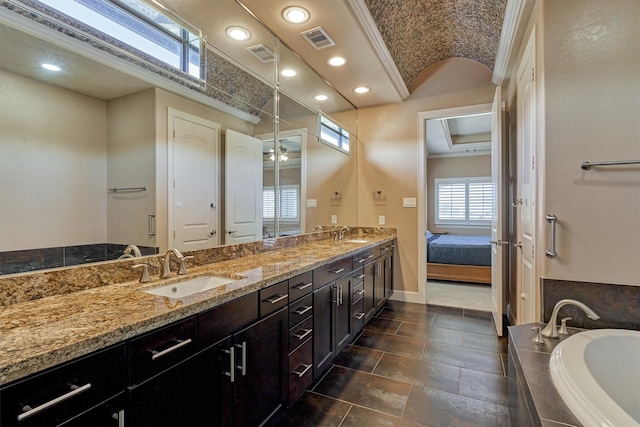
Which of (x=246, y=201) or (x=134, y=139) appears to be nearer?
(x=134, y=139)

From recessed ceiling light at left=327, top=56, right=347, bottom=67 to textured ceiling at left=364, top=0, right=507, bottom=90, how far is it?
1.36 ft

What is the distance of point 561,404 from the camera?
1.05 meters

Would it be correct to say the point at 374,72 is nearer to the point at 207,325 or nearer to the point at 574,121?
the point at 574,121

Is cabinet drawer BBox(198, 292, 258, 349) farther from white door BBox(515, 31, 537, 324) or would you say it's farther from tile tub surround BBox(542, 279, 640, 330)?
white door BBox(515, 31, 537, 324)

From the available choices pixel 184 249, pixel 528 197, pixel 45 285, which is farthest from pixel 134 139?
pixel 528 197

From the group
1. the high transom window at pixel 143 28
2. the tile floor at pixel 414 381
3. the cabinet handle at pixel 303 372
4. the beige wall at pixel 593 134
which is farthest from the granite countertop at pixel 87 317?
the beige wall at pixel 593 134

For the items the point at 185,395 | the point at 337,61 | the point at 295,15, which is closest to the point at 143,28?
the point at 295,15

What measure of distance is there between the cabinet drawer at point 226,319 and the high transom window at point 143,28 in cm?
145

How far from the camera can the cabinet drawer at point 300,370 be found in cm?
175

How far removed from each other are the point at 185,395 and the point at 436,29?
3.59 m

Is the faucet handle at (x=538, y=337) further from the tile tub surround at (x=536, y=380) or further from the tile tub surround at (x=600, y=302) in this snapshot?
the tile tub surround at (x=600, y=302)

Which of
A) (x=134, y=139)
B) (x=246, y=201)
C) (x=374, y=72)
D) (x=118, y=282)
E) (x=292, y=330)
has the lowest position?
(x=292, y=330)

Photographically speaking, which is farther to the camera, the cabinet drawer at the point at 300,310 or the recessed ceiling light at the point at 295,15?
the recessed ceiling light at the point at 295,15

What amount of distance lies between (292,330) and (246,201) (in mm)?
1243
